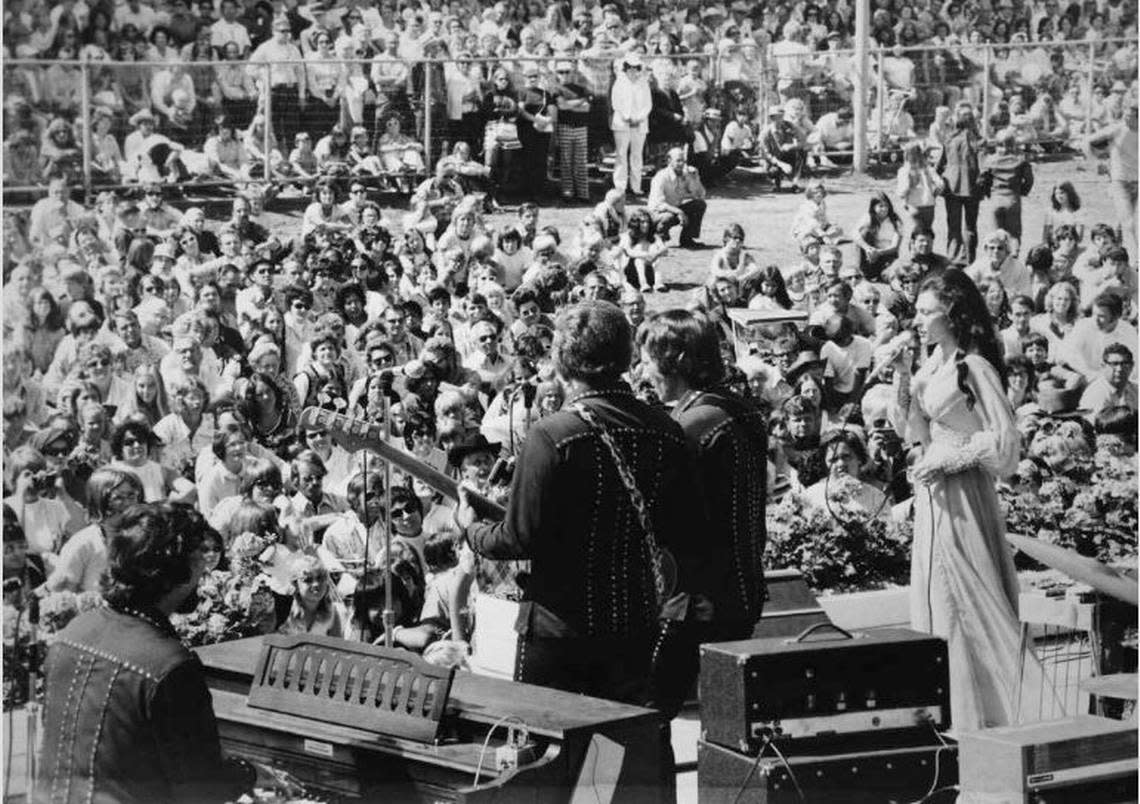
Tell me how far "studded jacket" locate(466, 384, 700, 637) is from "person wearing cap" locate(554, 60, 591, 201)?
4351 millimetres

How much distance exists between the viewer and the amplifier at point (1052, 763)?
485 centimetres

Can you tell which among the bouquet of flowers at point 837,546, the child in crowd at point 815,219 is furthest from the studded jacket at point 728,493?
the child in crowd at point 815,219

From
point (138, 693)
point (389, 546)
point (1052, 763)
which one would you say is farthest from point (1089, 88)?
point (138, 693)

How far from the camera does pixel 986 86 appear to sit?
9.77 m

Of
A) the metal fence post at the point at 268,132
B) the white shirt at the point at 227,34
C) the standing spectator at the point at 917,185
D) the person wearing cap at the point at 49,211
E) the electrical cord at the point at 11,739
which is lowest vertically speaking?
the electrical cord at the point at 11,739

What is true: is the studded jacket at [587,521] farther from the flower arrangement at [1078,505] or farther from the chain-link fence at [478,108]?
the flower arrangement at [1078,505]

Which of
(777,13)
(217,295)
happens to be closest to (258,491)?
(217,295)

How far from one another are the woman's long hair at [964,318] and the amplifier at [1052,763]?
1.75m

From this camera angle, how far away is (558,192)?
9344 mm

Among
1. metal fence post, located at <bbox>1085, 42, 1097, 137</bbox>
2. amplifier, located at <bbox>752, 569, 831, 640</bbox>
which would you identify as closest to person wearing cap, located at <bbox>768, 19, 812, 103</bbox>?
metal fence post, located at <bbox>1085, 42, 1097, 137</bbox>

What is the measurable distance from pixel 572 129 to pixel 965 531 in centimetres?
318

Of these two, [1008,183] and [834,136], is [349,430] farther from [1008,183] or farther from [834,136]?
[1008,183]

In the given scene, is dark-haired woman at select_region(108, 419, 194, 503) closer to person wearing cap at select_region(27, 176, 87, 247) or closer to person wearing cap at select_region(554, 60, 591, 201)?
person wearing cap at select_region(27, 176, 87, 247)

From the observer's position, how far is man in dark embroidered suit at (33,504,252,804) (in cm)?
406
